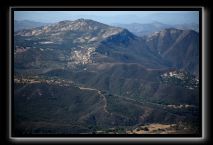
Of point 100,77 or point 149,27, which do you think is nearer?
point 100,77

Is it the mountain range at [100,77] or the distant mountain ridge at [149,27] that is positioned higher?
the distant mountain ridge at [149,27]

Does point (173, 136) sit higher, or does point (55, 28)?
point (55, 28)

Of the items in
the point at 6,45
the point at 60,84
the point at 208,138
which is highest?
the point at 6,45

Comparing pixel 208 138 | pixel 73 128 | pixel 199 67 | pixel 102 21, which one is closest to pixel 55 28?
pixel 102 21

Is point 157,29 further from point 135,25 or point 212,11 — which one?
point 212,11

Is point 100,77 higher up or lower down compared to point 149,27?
lower down

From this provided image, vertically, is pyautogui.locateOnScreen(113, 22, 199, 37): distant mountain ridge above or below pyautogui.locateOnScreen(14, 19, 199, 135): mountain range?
above
